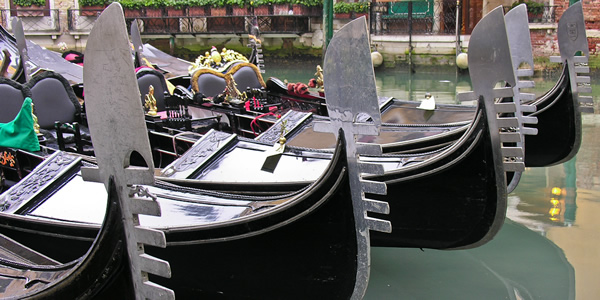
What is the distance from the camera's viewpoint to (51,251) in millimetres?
2102

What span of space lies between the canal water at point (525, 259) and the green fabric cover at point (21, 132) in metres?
1.36

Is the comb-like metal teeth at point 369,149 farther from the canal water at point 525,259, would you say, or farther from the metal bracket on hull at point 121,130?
the canal water at point 525,259

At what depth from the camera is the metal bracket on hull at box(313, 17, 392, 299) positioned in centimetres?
151

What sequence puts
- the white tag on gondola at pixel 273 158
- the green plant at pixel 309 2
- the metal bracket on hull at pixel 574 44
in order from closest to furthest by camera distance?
1. the white tag on gondola at pixel 273 158
2. the metal bracket on hull at pixel 574 44
3. the green plant at pixel 309 2

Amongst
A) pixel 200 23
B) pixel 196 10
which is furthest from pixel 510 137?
pixel 200 23

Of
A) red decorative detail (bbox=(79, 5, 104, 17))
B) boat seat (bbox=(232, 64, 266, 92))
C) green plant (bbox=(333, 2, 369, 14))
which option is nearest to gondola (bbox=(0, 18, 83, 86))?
boat seat (bbox=(232, 64, 266, 92))

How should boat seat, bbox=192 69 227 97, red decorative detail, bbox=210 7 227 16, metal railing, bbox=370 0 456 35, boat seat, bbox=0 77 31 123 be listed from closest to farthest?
1. boat seat, bbox=0 77 31 123
2. boat seat, bbox=192 69 227 97
3. metal railing, bbox=370 0 456 35
4. red decorative detail, bbox=210 7 227 16

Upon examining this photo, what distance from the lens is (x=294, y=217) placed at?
5.72ft

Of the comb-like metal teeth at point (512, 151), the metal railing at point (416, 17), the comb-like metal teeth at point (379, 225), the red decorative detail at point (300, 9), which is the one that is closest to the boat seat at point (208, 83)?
the comb-like metal teeth at point (512, 151)

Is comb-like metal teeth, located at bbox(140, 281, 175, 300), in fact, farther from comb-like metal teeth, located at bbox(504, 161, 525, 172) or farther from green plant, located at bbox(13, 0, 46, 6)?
green plant, located at bbox(13, 0, 46, 6)

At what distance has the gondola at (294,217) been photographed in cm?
162

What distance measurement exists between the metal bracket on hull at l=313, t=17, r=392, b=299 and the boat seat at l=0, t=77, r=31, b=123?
1.93 m

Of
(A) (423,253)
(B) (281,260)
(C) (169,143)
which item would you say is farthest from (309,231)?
(C) (169,143)

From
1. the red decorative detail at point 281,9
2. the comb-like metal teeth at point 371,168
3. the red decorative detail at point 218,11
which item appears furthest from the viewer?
the red decorative detail at point 218,11
